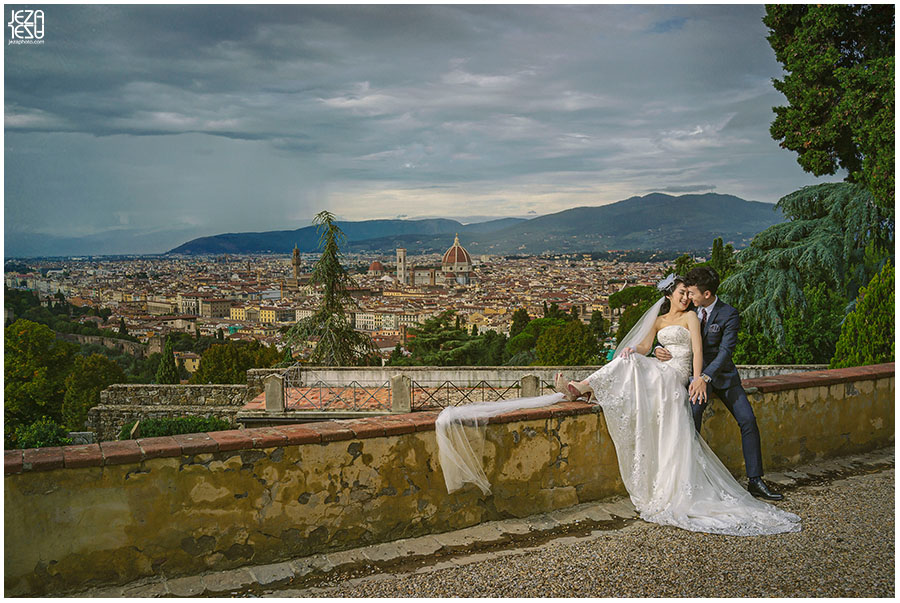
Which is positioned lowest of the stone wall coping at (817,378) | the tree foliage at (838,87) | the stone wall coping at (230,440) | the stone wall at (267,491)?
the stone wall at (267,491)

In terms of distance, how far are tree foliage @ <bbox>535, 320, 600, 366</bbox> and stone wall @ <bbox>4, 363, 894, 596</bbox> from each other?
2040 centimetres

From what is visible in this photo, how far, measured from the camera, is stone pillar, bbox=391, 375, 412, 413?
36.4ft

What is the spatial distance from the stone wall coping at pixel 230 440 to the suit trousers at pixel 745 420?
0.61 meters

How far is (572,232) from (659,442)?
157129 millimetres

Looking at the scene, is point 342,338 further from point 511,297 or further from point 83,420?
point 511,297

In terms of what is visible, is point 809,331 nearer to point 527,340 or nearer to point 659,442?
point 659,442

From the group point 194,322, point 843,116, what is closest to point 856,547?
point 843,116

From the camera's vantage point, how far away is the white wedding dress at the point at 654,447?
9.93 feet

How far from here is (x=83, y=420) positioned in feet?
76.1

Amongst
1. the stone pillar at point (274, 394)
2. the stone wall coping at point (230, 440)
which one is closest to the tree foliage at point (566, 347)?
the stone pillar at point (274, 394)

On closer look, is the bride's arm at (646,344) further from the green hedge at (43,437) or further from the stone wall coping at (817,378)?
the green hedge at (43,437)

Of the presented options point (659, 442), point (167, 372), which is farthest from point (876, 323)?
point (167, 372)

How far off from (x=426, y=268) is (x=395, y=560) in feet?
353

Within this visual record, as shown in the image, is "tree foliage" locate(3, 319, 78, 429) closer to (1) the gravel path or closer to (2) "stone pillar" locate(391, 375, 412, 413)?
(2) "stone pillar" locate(391, 375, 412, 413)
